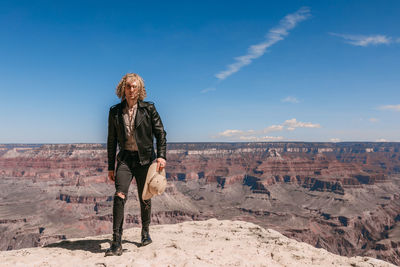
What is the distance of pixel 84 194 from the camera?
124312 millimetres

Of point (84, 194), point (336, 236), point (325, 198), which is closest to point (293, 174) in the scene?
point (325, 198)

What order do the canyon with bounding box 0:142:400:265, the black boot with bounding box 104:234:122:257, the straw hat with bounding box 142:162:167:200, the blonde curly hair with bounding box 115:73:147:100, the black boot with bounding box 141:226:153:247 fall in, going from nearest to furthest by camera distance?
the black boot with bounding box 104:234:122:257 → the straw hat with bounding box 142:162:167:200 → the blonde curly hair with bounding box 115:73:147:100 → the black boot with bounding box 141:226:153:247 → the canyon with bounding box 0:142:400:265

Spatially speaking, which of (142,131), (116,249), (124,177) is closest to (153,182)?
(124,177)

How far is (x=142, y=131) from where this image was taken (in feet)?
15.4

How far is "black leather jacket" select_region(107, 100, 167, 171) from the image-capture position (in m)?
4.70

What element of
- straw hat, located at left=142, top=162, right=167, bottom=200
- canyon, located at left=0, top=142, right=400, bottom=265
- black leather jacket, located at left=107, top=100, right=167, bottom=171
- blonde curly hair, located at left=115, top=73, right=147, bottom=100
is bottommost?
canyon, located at left=0, top=142, right=400, bottom=265

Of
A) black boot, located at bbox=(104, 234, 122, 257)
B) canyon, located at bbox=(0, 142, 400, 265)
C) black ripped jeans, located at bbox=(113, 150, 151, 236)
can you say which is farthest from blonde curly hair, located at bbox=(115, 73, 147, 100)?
canyon, located at bbox=(0, 142, 400, 265)

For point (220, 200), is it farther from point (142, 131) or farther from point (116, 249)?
A: point (142, 131)

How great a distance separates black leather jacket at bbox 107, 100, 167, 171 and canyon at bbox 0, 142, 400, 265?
68.3 meters

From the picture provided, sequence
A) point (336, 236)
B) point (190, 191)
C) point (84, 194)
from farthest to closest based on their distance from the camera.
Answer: point (190, 191), point (84, 194), point (336, 236)

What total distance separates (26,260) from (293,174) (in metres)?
173

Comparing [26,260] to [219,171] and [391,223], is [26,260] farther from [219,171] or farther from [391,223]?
[219,171]

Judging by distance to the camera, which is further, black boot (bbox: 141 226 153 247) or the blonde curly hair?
black boot (bbox: 141 226 153 247)

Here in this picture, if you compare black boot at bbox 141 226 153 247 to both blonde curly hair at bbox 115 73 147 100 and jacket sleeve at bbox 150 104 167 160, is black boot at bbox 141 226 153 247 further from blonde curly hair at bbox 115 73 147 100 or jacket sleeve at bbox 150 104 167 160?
blonde curly hair at bbox 115 73 147 100
